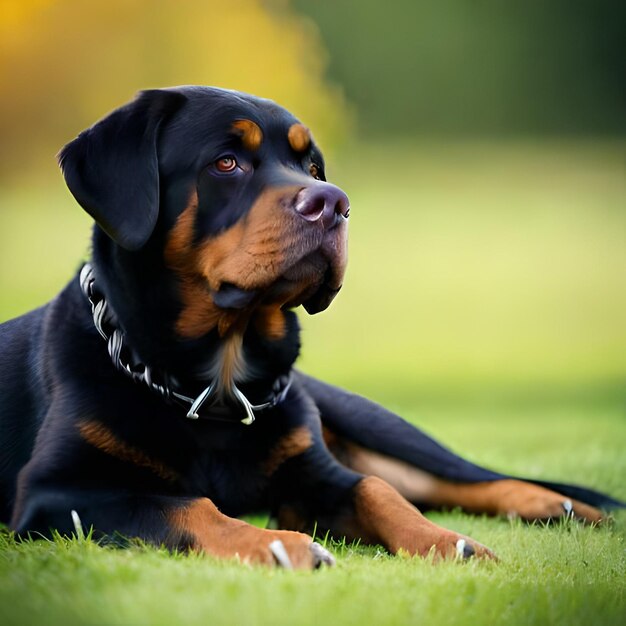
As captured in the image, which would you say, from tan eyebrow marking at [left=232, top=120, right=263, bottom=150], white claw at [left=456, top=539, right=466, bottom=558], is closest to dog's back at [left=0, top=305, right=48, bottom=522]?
tan eyebrow marking at [left=232, top=120, right=263, bottom=150]

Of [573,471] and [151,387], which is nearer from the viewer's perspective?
[151,387]

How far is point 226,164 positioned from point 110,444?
90 centimetres

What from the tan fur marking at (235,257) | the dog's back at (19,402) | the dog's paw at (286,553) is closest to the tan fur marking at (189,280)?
the tan fur marking at (235,257)

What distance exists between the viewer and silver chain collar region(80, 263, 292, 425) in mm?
2973

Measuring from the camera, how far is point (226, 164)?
299 centimetres

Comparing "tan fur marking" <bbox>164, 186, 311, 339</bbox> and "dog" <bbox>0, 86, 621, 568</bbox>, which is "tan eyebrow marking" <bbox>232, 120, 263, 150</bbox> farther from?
"tan fur marking" <bbox>164, 186, 311, 339</bbox>

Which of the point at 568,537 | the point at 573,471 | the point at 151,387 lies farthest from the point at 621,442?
the point at 151,387

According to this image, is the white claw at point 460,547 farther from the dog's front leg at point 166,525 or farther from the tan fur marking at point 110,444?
the tan fur marking at point 110,444

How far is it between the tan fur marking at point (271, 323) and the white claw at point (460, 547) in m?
0.92

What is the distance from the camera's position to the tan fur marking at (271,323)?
320cm

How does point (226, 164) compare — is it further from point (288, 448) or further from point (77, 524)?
point (77, 524)

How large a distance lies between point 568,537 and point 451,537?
24.6 inches

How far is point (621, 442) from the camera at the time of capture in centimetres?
601

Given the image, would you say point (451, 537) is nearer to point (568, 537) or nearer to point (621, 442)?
point (568, 537)
